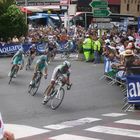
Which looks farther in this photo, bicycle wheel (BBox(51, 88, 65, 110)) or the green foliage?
the green foliage

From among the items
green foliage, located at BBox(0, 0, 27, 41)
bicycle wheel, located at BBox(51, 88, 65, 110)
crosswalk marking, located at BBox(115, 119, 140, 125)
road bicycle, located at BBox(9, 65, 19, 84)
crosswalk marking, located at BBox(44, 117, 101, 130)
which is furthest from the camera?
green foliage, located at BBox(0, 0, 27, 41)

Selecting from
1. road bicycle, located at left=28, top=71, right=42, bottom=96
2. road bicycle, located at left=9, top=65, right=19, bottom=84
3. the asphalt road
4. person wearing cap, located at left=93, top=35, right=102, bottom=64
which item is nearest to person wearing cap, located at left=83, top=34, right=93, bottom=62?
person wearing cap, located at left=93, top=35, right=102, bottom=64

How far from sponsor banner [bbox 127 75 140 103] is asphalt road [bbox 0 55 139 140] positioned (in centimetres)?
54

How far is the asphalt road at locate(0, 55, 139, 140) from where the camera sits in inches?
587

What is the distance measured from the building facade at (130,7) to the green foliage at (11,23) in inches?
1956

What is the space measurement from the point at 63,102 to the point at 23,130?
16.7ft

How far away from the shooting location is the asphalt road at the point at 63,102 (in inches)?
587

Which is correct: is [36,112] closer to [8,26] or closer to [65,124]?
[65,124]

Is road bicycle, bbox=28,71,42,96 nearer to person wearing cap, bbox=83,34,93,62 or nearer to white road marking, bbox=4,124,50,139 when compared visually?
white road marking, bbox=4,124,50,139

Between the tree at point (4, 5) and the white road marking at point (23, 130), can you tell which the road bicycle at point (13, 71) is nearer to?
the white road marking at point (23, 130)

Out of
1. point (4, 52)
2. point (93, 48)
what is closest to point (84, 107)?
point (93, 48)

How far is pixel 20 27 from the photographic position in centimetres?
4075

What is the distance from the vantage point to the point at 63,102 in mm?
17859

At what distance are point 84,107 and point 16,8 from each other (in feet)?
81.9
